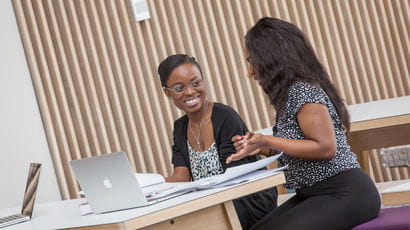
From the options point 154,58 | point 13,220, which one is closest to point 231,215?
point 13,220

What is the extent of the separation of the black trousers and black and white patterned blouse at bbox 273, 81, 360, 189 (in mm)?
40

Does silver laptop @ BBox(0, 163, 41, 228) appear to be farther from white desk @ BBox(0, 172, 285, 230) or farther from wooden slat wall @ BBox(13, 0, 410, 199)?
wooden slat wall @ BBox(13, 0, 410, 199)

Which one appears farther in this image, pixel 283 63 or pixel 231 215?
pixel 283 63

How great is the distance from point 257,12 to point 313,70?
361 centimetres

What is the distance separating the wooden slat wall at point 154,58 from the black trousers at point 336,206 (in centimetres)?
352

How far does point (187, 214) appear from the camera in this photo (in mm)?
2854

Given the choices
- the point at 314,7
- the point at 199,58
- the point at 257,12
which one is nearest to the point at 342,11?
the point at 314,7

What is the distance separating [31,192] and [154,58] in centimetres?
293

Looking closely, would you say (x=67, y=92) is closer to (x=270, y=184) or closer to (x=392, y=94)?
(x=392, y=94)

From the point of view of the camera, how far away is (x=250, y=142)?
3.00 meters

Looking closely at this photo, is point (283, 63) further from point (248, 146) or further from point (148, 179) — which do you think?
point (148, 179)

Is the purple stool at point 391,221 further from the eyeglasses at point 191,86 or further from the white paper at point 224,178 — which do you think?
the eyeglasses at point 191,86

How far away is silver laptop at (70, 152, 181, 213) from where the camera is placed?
A: 9.42ft

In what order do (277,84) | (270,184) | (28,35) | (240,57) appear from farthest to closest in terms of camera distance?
(240,57) → (28,35) → (277,84) → (270,184)
